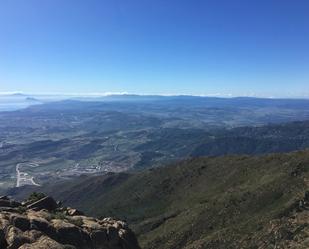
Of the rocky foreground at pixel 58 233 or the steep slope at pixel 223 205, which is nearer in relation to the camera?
the rocky foreground at pixel 58 233

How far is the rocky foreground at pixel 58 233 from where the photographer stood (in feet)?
89.8

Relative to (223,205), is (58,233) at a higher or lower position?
higher

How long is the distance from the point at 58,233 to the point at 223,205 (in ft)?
177

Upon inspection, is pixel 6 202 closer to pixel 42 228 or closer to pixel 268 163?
pixel 42 228

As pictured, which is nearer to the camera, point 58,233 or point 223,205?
point 58,233

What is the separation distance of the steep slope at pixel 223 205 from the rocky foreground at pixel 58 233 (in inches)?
1007

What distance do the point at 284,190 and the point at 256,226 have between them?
50.8 feet

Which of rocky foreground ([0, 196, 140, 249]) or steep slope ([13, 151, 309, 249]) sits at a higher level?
rocky foreground ([0, 196, 140, 249])

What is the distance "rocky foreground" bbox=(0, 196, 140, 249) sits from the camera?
89.8 feet

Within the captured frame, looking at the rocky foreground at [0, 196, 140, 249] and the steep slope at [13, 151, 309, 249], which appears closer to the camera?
the rocky foreground at [0, 196, 140, 249]

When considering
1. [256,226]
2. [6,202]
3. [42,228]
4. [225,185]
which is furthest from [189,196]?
[42,228]

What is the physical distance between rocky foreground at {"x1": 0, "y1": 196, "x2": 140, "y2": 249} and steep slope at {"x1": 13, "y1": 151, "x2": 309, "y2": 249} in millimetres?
25575

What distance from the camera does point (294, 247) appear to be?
4981 cm

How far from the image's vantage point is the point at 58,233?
100 ft
